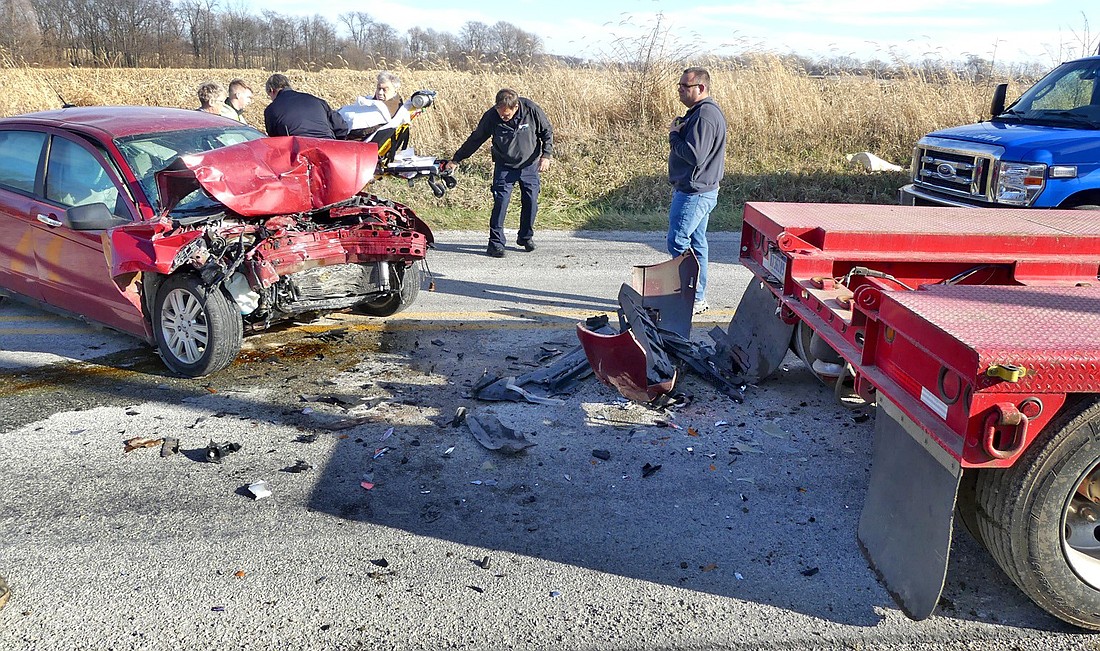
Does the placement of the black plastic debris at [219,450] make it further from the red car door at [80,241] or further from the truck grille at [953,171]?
the truck grille at [953,171]

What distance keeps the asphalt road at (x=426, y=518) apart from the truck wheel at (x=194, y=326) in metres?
0.15

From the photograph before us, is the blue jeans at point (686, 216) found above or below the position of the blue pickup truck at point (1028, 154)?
below

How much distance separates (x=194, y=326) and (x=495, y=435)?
2217 mm

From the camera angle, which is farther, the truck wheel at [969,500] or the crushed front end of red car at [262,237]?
the crushed front end of red car at [262,237]

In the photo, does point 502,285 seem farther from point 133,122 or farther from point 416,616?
point 416,616

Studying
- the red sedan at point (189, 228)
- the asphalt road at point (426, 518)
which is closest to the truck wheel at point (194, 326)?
the red sedan at point (189, 228)

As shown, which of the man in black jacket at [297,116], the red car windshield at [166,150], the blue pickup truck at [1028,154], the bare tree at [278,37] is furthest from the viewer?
the bare tree at [278,37]

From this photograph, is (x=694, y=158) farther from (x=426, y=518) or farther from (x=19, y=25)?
(x=19, y=25)

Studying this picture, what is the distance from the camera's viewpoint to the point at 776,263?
492 cm

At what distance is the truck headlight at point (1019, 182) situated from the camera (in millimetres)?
8180

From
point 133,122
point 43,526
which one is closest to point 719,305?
point 133,122

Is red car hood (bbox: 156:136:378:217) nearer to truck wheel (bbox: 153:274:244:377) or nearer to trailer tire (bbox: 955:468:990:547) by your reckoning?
truck wheel (bbox: 153:274:244:377)

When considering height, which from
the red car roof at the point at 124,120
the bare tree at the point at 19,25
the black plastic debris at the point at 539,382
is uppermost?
the bare tree at the point at 19,25

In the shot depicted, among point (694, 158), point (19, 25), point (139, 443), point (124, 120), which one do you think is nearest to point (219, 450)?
point (139, 443)
